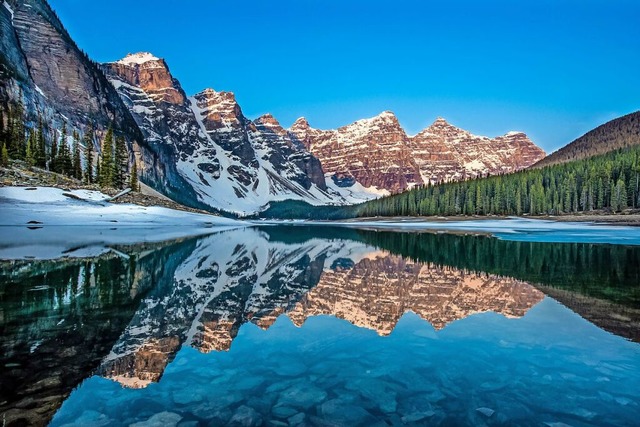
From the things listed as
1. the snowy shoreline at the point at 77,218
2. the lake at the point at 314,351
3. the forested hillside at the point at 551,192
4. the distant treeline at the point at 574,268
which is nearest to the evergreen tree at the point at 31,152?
the snowy shoreline at the point at 77,218

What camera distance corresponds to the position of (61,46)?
149 meters

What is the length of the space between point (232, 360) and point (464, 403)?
460 cm

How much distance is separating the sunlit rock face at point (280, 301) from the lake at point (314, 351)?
8cm

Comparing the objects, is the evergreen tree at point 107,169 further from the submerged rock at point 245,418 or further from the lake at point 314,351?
the submerged rock at point 245,418

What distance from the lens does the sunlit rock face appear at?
9.27m

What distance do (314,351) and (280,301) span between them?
19.1 ft

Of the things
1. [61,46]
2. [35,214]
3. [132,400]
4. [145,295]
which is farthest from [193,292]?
[61,46]

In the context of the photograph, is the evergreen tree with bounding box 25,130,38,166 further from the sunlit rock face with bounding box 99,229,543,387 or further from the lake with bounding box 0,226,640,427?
the lake with bounding box 0,226,640,427

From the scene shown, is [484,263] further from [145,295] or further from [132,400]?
[132,400]

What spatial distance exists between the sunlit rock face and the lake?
8 centimetres

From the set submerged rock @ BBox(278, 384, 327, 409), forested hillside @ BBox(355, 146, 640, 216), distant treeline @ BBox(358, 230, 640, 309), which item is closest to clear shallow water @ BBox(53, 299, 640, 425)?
submerged rock @ BBox(278, 384, 327, 409)

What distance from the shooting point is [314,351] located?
9.19 meters

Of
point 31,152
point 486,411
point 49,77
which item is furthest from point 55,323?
point 49,77

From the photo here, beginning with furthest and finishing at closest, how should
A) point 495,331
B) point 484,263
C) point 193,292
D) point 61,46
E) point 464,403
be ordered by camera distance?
point 61,46 < point 484,263 < point 193,292 < point 495,331 < point 464,403
